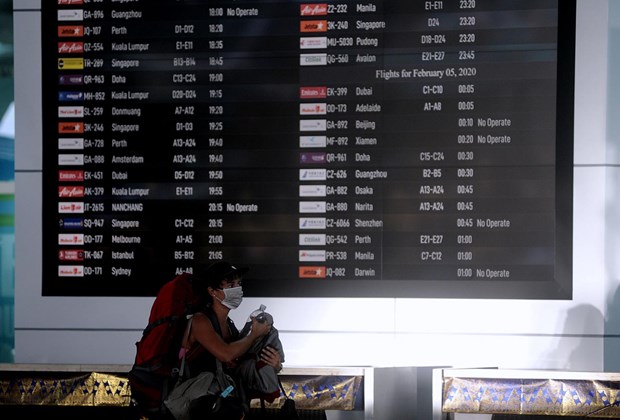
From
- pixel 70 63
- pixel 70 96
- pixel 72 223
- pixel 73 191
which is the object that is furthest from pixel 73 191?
pixel 70 63

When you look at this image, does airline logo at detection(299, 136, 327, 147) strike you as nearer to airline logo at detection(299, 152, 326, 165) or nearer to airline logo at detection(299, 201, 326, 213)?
airline logo at detection(299, 152, 326, 165)

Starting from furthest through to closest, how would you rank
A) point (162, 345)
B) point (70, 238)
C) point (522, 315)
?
point (70, 238), point (522, 315), point (162, 345)

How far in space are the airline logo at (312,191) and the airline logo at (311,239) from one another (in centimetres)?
22

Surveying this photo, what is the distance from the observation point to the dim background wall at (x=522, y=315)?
15.0 feet

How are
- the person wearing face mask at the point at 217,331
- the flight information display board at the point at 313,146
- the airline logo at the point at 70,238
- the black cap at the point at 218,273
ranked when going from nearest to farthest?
the person wearing face mask at the point at 217,331
the black cap at the point at 218,273
the flight information display board at the point at 313,146
the airline logo at the point at 70,238

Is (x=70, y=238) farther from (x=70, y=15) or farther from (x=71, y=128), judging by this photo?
(x=70, y=15)

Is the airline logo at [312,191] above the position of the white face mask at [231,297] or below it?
above

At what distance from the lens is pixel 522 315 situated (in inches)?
181

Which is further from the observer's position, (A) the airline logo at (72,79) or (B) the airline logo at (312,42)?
(A) the airline logo at (72,79)

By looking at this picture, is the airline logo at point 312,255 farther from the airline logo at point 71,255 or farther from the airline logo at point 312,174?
the airline logo at point 71,255

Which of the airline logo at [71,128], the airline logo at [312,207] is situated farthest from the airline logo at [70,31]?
the airline logo at [312,207]

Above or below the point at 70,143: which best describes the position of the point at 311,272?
below

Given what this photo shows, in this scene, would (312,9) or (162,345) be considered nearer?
(162,345)

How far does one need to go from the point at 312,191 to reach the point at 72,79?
1.54m
